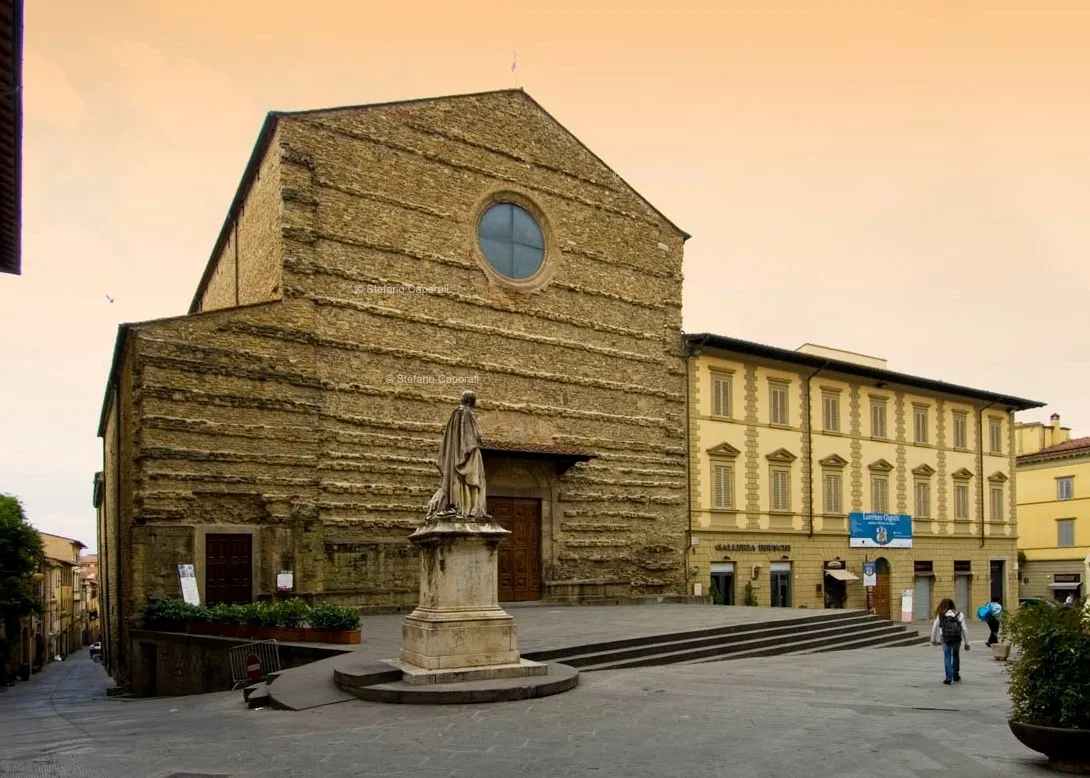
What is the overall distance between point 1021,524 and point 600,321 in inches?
1332

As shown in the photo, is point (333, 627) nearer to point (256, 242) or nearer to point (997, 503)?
point (256, 242)

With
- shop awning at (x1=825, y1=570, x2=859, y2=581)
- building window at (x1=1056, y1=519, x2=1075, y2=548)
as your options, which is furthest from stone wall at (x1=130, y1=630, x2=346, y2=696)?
building window at (x1=1056, y1=519, x2=1075, y2=548)

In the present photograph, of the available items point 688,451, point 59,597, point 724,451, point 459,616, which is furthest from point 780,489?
point 59,597

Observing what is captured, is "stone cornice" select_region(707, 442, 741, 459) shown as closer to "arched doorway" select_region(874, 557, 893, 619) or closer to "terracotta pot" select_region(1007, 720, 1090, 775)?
"arched doorway" select_region(874, 557, 893, 619)

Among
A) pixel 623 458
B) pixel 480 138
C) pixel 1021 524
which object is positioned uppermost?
pixel 480 138

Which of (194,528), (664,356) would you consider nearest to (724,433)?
(664,356)

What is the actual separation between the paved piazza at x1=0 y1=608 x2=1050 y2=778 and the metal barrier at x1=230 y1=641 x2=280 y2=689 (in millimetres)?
1303

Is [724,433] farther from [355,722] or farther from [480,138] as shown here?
[355,722]

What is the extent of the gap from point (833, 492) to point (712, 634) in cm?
1722

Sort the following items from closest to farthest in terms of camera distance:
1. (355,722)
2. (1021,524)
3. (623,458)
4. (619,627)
A: (355,722), (619,627), (623,458), (1021,524)

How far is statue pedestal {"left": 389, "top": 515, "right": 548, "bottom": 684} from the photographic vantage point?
11.8 m

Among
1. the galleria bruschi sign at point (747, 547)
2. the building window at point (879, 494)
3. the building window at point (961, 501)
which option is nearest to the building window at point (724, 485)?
the galleria bruschi sign at point (747, 547)

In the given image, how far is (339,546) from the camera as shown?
72.1ft

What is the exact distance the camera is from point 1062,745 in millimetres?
7750
